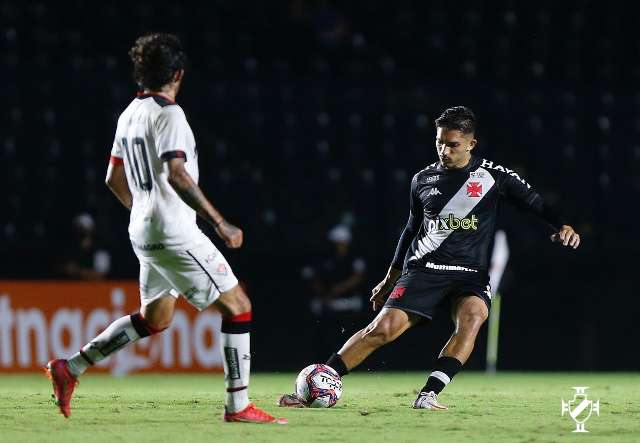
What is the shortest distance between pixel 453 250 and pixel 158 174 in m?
2.32

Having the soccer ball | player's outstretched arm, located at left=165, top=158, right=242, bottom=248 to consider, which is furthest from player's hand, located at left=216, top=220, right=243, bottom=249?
the soccer ball

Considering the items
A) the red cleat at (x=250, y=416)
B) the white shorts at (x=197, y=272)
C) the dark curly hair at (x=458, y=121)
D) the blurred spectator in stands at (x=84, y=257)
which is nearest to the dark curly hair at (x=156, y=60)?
the white shorts at (x=197, y=272)

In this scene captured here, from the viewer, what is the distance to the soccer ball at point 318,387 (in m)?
7.44

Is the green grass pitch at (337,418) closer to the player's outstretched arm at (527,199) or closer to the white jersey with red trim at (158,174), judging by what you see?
the white jersey with red trim at (158,174)

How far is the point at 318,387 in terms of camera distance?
743 cm

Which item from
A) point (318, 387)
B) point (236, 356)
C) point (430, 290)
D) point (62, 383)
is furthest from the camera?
point (430, 290)

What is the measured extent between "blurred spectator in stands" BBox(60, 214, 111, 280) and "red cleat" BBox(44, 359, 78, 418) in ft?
23.5

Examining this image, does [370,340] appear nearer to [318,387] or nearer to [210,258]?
[318,387]

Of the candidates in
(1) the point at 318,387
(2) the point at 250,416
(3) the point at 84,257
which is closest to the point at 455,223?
(1) the point at 318,387

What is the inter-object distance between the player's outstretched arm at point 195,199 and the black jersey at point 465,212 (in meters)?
2.16

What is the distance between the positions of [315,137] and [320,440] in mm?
11240

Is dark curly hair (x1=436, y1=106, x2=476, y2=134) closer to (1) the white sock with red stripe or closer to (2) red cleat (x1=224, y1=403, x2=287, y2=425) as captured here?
(1) the white sock with red stripe

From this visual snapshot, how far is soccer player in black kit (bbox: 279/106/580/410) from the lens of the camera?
768 cm

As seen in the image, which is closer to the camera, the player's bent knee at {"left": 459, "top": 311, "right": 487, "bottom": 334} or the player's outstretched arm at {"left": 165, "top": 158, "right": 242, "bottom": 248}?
the player's outstretched arm at {"left": 165, "top": 158, "right": 242, "bottom": 248}
